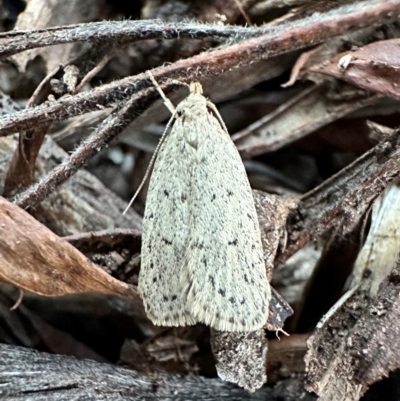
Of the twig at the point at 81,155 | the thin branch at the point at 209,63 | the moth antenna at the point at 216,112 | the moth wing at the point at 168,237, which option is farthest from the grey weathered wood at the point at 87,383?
the moth antenna at the point at 216,112

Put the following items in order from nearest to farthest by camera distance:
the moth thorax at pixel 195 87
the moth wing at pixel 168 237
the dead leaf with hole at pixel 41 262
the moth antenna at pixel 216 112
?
the dead leaf with hole at pixel 41 262
the moth wing at pixel 168 237
the moth thorax at pixel 195 87
the moth antenna at pixel 216 112

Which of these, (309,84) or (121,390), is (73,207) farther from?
(309,84)

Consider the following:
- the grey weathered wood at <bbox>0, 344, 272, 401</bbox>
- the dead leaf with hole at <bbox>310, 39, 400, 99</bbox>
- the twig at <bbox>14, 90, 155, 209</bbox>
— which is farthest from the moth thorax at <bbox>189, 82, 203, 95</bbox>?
the grey weathered wood at <bbox>0, 344, 272, 401</bbox>

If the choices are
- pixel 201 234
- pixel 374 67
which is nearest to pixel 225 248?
pixel 201 234

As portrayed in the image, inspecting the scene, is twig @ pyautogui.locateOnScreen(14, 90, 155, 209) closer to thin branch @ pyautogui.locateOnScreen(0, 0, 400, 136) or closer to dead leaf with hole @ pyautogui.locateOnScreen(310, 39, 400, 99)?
thin branch @ pyautogui.locateOnScreen(0, 0, 400, 136)

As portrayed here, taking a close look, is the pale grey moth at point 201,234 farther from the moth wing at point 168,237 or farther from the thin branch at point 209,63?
the thin branch at point 209,63

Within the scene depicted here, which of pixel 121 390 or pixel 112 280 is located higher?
pixel 112 280

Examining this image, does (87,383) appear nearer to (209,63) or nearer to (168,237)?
(168,237)

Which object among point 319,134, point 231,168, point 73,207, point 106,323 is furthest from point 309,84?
point 106,323
